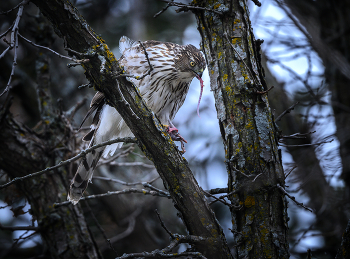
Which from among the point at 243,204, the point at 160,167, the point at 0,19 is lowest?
the point at 243,204

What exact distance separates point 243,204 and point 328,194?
2395 millimetres

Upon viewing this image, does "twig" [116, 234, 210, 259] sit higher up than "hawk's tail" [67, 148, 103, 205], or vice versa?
"hawk's tail" [67, 148, 103, 205]

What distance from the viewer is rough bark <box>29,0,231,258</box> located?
1.72m

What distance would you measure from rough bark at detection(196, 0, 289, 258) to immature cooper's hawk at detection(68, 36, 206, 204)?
85cm

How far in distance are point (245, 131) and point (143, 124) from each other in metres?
0.77

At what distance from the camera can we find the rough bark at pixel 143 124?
1717 mm

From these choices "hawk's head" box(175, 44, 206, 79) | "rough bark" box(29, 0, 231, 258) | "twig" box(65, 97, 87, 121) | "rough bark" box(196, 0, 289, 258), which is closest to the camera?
"rough bark" box(29, 0, 231, 258)

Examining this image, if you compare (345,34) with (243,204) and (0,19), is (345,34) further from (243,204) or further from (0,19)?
(0,19)

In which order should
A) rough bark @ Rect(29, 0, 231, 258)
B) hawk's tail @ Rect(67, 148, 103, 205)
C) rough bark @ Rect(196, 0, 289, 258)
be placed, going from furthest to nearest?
hawk's tail @ Rect(67, 148, 103, 205) < rough bark @ Rect(196, 0, 289, 258) < rough bark @ Rect(29, 0, 231, 258)

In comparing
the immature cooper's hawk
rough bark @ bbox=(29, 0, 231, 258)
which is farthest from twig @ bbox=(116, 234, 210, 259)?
the immature cooper's hawk

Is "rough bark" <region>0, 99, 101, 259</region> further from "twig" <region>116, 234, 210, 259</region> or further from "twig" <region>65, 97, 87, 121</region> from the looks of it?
"twig" <region>116, 234, 210, 259</region>

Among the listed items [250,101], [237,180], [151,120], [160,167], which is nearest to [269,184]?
[237,180]

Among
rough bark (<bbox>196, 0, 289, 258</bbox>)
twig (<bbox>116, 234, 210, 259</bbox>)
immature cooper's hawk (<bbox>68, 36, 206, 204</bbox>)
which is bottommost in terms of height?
twig (<bbox>116, 234, 210, 259</bbox>)

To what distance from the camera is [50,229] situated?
3.27 meters
